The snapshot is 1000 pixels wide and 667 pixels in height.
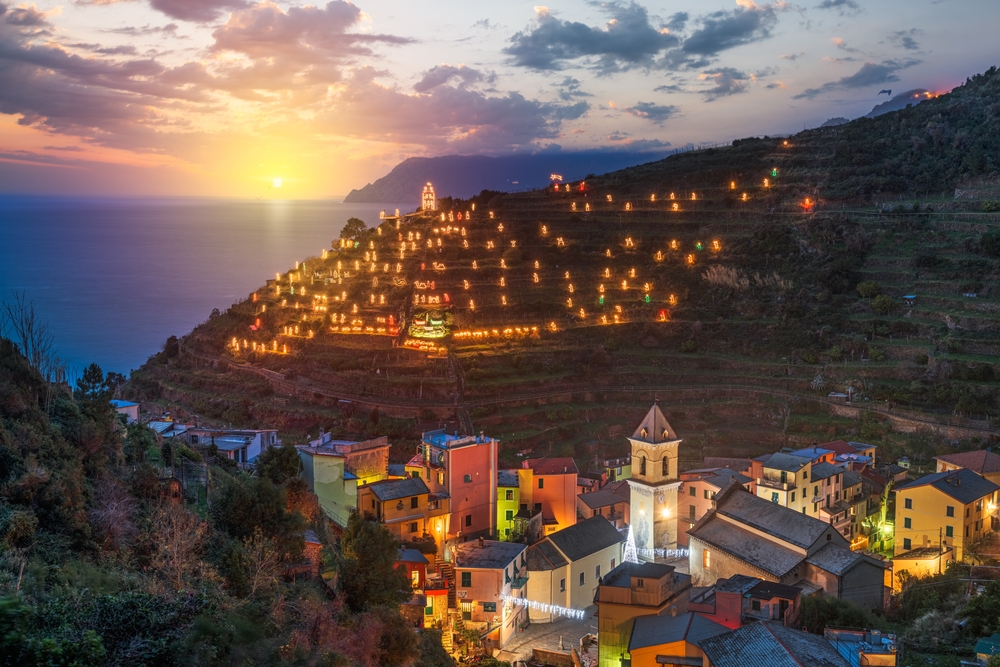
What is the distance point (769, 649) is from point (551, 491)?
11342 millimetres

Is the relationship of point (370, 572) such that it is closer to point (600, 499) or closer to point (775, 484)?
point (600, 499)

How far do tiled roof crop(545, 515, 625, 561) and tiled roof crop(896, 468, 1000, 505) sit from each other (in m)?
8.28

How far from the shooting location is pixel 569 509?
25.0m

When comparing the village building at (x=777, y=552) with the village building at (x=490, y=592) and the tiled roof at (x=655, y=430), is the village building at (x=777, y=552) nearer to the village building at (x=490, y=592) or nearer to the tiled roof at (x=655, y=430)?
the tiled roof at (x=655, y=430)

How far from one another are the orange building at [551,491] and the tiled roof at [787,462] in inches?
224

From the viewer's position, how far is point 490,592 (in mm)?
19547

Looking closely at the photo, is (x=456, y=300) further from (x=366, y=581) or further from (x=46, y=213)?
(x=46, y=213)

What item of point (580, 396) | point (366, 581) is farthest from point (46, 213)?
point (366, 581)

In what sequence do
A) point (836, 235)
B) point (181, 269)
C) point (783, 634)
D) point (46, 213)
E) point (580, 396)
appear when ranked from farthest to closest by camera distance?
point (46, 213) → point (181, 269) → point (836, 235) → point (580, 396) → point (783, 634)

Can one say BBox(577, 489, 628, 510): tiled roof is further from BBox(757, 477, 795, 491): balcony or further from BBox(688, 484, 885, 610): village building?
BBox(757, 477, 795, 491): balcony

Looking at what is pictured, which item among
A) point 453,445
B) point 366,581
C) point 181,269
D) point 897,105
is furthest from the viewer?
point 181,269

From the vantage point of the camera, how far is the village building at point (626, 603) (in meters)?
17.4

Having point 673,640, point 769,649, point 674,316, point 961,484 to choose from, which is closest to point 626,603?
point 673,640

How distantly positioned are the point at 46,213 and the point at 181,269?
67.9 m
